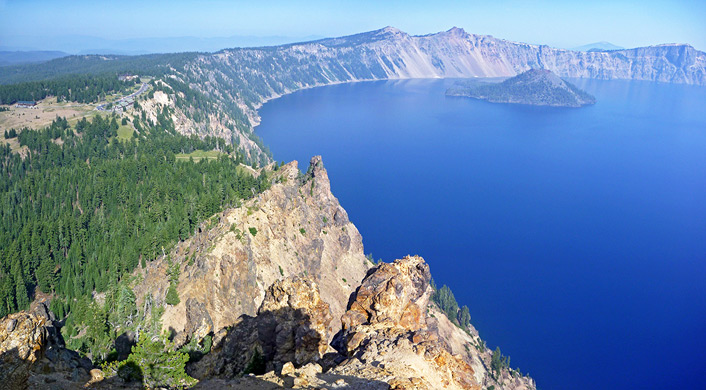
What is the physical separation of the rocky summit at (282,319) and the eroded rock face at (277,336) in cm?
15

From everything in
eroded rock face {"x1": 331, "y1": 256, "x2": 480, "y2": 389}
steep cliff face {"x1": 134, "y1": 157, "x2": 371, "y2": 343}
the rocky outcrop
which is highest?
the rocky outcrop

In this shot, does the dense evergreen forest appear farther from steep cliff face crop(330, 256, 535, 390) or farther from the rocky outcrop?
the rocky outcrop

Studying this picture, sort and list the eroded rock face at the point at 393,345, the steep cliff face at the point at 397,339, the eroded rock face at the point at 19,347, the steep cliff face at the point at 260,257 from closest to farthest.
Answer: the eroded rock face at the point at 19,347 → the eroded rock face at the point at 393,345 → the steep cliff face at the point at 397,339 → the steep cliff face at the point at 260,257

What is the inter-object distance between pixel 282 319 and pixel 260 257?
119ft

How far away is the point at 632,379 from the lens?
124 metres

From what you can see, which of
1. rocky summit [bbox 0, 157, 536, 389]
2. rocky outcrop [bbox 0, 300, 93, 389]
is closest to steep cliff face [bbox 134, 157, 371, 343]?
rocky summit [bbox 0, 157, 536, 389]

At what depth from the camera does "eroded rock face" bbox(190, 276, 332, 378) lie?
2082 inches

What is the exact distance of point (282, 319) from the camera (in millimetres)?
58656

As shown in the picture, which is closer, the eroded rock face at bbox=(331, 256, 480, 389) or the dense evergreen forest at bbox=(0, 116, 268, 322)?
the eroded rock face at bbox=(331, 256, 480, 389)

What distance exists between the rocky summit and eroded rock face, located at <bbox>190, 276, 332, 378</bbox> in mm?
146

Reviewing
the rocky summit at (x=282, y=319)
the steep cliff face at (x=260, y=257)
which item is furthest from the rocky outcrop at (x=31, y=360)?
the steep cliff face at (x=260, y=257)

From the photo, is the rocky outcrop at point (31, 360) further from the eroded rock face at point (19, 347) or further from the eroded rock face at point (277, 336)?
the eroded rock face at point (277, 336)

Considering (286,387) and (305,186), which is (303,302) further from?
(305,186)

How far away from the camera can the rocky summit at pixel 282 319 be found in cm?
4066
